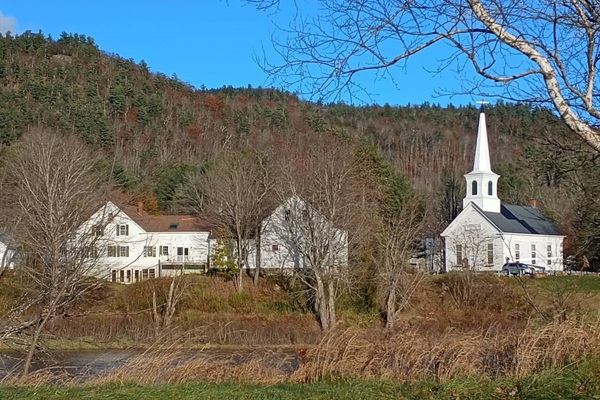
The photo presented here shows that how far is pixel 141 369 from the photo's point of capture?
1152 centimetres

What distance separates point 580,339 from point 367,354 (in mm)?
3006

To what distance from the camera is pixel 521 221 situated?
5512cm

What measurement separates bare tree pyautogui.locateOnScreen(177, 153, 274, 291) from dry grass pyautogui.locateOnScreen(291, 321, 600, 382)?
3131 cm

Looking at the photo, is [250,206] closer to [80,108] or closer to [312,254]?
[312,254]

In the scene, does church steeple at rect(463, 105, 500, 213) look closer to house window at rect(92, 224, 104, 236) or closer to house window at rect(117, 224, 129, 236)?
house window at rect(117, 224, 129, 236)

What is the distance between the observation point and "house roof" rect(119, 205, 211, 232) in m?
52.7

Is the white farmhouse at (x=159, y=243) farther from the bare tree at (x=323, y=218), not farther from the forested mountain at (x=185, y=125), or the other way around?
the bare tree at (x=323, y=218)

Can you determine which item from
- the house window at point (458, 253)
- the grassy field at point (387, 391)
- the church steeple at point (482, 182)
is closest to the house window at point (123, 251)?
the house window at point (458, 253)

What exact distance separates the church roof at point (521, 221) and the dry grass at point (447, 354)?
41049 mm

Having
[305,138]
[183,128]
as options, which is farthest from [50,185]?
[183,128]

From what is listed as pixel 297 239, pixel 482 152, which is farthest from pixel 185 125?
pixel 297 239

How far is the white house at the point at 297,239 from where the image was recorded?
130 feet

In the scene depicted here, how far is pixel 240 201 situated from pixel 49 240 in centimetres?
2546

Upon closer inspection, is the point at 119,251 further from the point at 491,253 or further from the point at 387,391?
the point at 387,391
